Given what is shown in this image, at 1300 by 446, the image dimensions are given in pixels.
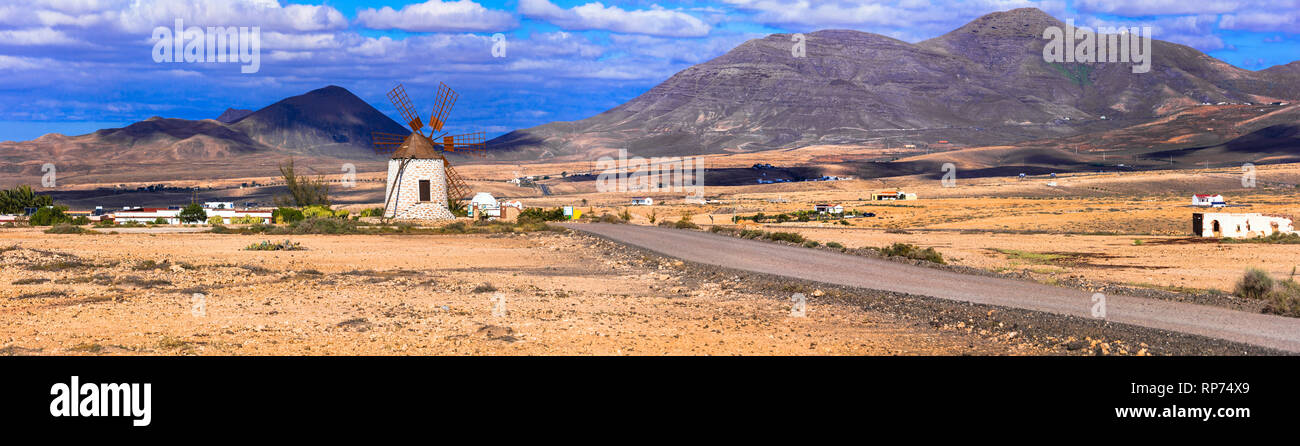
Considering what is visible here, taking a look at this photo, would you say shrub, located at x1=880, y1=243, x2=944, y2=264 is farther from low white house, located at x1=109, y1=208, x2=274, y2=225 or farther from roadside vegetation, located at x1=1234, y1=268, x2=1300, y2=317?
low white house, located at x1=109, y1=208, x2=274, y2=225

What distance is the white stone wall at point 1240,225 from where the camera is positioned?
3591 cm

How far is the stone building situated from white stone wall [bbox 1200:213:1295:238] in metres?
32.5

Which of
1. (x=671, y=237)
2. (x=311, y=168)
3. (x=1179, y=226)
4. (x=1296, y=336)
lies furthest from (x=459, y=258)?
(x=311, y=168)

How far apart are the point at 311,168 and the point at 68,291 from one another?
18144 cm

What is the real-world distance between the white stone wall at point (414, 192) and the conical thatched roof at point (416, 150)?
240 millimetres

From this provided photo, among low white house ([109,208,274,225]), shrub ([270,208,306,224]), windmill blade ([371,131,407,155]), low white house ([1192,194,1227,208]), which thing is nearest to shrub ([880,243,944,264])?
windmill blade ([371,131,407,155])

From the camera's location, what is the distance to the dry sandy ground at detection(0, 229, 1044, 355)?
12.3 meters

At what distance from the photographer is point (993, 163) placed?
163000mm

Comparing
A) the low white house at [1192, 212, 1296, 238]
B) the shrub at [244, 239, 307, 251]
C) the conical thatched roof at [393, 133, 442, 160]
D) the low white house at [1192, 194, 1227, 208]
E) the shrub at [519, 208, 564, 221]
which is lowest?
the shrub at [244, 239, 307, 251]

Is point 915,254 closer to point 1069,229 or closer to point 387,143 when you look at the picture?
point 1069,229

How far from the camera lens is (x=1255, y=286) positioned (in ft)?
61.0

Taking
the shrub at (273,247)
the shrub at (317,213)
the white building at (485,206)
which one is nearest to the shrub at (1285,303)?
the shrub at (273,247)

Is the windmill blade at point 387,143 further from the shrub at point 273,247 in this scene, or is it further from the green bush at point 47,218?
the shrub at point 273,247
